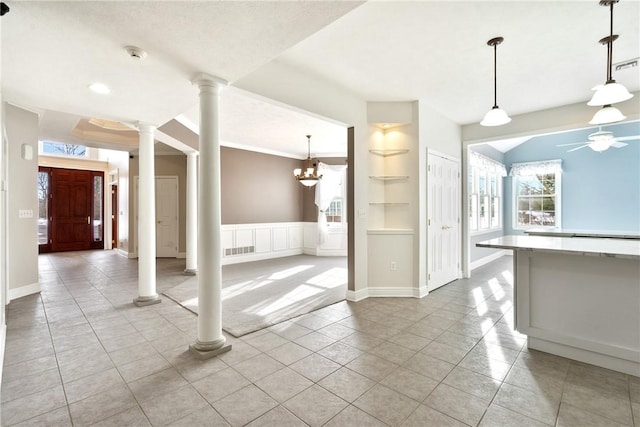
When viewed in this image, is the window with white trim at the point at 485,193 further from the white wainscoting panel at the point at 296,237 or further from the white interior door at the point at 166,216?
the white interior door at the point at 166,216

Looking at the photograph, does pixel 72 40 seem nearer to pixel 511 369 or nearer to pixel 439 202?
pixel 511 369

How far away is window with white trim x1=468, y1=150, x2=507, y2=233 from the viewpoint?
6663mm

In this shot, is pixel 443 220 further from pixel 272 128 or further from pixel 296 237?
pixel 296 237

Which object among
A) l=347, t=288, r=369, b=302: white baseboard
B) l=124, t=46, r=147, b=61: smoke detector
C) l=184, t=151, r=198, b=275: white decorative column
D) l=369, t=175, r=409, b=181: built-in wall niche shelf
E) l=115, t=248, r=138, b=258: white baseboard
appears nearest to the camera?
l=124, t=46, r=147, b=61: smoke detector

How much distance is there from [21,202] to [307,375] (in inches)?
200

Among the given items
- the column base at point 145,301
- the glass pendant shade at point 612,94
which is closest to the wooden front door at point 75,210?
the column base at point 145,301

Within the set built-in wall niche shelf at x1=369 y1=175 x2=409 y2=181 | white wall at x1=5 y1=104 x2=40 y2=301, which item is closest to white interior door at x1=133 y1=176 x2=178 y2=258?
white wall at x1=5 y1=104 x2=40 y2=301

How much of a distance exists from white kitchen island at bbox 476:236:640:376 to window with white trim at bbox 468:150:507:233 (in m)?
3.75

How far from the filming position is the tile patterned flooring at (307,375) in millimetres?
1802

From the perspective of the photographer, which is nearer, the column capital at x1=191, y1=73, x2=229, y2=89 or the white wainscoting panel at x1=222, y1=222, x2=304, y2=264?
the column capital at x1=191, y1=73, x2=229, y2=89

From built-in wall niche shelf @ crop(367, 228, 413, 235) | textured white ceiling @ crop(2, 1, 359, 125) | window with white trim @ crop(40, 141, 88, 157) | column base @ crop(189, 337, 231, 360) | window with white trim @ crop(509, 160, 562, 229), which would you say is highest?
window with white trim @ crop(40, 141, 88, 157)

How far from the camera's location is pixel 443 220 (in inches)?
191

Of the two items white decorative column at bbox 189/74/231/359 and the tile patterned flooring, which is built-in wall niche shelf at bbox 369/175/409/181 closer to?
the tile patterned flooring

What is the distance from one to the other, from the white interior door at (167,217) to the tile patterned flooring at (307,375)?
4.15m
